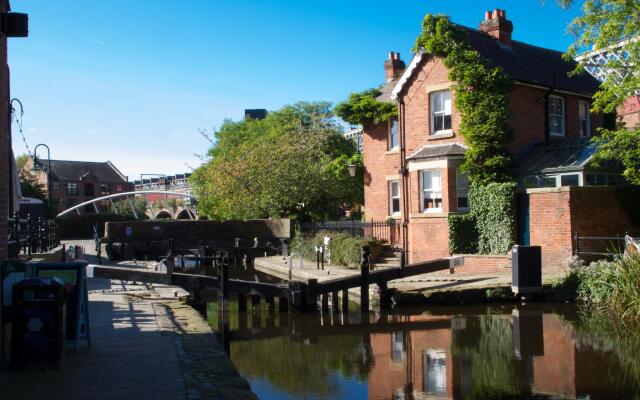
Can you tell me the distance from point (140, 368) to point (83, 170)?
93.0 m

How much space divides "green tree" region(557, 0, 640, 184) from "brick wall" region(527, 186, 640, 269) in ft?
5.30

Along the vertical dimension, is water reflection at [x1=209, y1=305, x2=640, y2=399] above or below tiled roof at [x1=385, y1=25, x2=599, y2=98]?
below

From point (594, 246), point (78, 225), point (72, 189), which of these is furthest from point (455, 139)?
point (72, 189)

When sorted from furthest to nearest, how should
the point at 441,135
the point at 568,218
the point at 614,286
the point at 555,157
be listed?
1. the point at 441,135
2. the point at 555,157
3. the point at 568,218
4. the point at 614,286

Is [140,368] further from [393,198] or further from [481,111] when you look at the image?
[393,198]

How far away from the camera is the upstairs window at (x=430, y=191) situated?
913 inches

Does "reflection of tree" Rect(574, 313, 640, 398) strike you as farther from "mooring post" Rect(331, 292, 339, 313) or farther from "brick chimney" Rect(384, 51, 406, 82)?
"brick chimney" Rect(384, 51, 406, 82)

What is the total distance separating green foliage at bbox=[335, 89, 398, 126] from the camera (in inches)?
1050

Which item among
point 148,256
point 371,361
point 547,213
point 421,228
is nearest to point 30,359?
point 371,361

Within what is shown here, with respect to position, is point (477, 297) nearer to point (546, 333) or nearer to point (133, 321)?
point (546, 333)

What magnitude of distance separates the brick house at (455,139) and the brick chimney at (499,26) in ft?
0.13

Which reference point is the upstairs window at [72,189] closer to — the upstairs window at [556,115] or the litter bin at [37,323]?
the upstairs window at [556,115]

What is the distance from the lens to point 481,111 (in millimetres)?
22016

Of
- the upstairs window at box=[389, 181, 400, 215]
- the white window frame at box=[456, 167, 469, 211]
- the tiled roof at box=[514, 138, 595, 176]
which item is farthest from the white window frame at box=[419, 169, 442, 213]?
the upstairs window at box=[389, 181, 400, 215]
